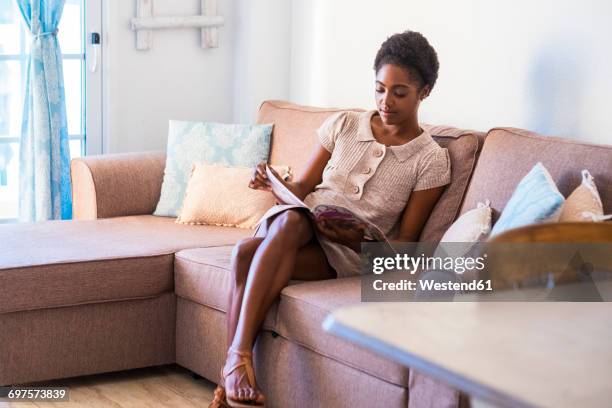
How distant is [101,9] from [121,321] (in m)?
1.82

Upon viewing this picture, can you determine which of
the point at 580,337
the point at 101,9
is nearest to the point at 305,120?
the point at 101,9

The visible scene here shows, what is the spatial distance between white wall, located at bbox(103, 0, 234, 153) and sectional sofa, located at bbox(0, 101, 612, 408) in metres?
0.95

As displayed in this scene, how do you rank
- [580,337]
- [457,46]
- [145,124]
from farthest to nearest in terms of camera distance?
[145,124], [457,46], [580,337]

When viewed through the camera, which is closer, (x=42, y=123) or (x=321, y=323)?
(x=321, y=323)

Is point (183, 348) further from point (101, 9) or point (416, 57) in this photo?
point (101, 9)

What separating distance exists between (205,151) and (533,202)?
1.84 metres

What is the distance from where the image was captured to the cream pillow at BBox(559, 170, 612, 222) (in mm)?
2410

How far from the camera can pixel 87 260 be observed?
10.1ft

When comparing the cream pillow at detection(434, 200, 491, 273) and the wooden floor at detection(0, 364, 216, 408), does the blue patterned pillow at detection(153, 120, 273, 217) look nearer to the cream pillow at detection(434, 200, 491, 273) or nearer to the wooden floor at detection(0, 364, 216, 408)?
the wooden floor at detection(0, 364, 216, 408)

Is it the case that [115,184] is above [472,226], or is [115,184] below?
below

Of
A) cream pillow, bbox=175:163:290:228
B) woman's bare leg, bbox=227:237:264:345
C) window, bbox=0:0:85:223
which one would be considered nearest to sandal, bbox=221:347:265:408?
woman's bare leg, bbox=227:237:264:345

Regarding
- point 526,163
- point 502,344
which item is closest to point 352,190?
point 526,163

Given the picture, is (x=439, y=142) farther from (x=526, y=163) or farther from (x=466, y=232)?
(x=466, y=232)

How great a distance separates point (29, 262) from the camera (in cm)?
301
